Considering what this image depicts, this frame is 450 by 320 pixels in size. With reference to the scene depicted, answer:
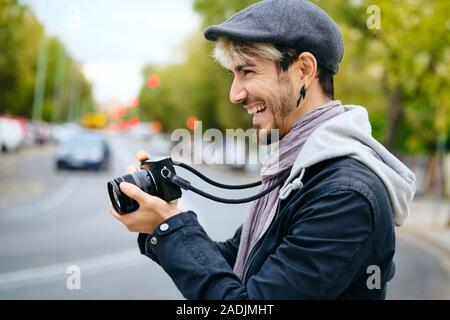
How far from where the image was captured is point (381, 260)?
1367mm

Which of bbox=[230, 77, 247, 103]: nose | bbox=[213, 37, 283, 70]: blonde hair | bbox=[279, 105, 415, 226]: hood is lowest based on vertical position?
bbox=[279, 105, 415, 226]: hood

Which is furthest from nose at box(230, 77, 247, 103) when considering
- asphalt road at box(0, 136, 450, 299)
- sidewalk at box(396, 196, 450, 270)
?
sidewalk at box(396, 196, 450, 270)

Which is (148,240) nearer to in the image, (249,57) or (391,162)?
(249,57)

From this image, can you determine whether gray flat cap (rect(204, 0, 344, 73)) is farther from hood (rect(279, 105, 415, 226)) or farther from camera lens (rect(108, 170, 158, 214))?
camera lens (rect(108, 170, 158, 214))

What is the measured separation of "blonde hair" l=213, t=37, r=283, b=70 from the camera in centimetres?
142

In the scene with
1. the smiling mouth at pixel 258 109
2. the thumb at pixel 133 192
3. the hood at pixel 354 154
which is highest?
the smiling mouth at pixel 258 109

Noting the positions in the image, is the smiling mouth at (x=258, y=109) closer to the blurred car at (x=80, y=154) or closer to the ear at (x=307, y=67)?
the ear at (x=307, y=67)

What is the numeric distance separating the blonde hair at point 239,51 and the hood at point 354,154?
23cm

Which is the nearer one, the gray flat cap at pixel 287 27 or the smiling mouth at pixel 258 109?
the gray flat cap at pixel 287 27

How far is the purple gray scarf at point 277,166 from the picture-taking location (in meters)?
1.47

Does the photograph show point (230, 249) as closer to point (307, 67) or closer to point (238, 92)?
point (238, 92)

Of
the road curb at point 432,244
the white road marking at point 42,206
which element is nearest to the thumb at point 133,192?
the road curb at point 432,244

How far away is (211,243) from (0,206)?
11.3 m

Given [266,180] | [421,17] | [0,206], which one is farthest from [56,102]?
[266,180]
